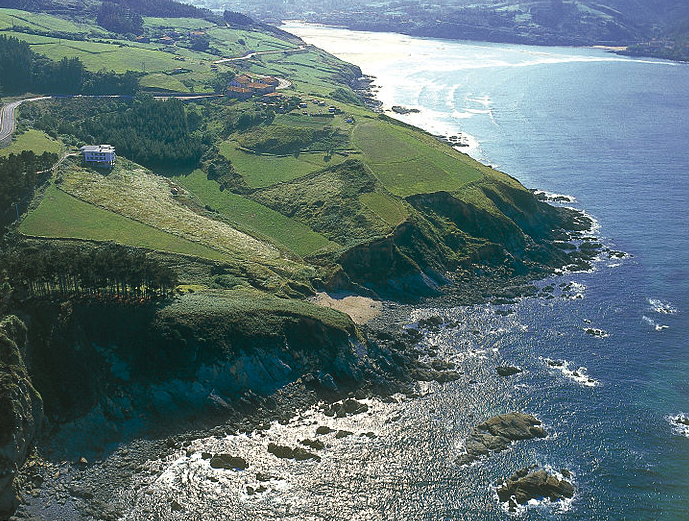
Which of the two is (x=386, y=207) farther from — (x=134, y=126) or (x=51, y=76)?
(x=51, y=76)

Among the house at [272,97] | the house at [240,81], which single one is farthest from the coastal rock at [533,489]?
the house at [240,81]

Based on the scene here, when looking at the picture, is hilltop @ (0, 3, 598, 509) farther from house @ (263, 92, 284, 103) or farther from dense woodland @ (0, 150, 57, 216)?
house @ (263, 92, 284, 103)

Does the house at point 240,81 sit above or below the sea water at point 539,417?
above

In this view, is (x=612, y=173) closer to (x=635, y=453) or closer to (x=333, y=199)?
(x=333, y=199)

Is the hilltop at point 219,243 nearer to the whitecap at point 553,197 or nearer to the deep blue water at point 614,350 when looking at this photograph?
the deep blue water at point 614,350

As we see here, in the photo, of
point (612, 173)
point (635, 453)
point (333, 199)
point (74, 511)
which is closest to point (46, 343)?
point (74, 511)

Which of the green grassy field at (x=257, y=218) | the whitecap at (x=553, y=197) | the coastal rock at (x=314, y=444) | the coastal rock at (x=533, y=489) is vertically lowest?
the coastal rock at (x=314, y=444)
